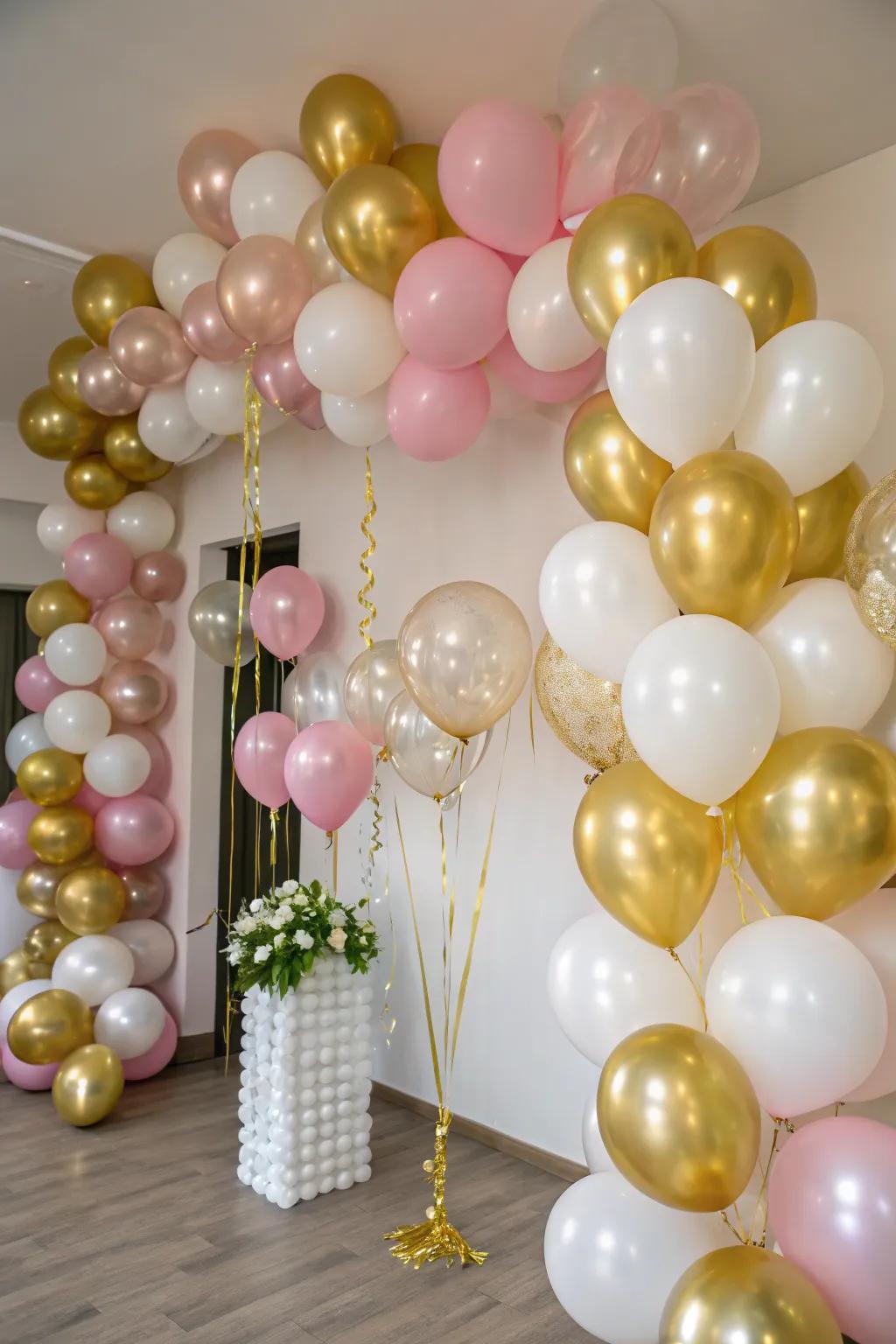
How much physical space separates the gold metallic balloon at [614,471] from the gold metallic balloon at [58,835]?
2503 mm

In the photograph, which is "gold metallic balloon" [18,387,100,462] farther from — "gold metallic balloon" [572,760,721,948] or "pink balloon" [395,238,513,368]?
"gold metallic balloon" [572,760,721,948]

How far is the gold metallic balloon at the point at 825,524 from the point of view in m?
1.94

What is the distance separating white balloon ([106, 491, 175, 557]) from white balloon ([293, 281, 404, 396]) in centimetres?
169

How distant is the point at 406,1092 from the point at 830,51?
3.16 m

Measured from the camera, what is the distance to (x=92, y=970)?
3.55 m

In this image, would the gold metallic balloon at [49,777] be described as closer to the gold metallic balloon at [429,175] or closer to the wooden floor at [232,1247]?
the wooden floor at [232,1247]

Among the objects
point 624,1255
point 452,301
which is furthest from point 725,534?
point 624,1255

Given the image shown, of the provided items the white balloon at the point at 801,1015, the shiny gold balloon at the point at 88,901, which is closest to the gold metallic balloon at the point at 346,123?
the white balloon at the point at 801,1015

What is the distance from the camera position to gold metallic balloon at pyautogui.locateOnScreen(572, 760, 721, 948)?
169cm

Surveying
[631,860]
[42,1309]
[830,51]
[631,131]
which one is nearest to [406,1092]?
[42,1309]

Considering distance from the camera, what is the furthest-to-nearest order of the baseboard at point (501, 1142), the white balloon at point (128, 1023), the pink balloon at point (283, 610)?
the white balloon at point (128, 1023), the pink balloon at point (283, 610), the baseboard at point (501, 1142)

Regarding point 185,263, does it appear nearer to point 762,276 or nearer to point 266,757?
point 266,757

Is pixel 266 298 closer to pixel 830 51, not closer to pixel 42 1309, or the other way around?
pixel 830 51

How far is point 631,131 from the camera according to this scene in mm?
1989
